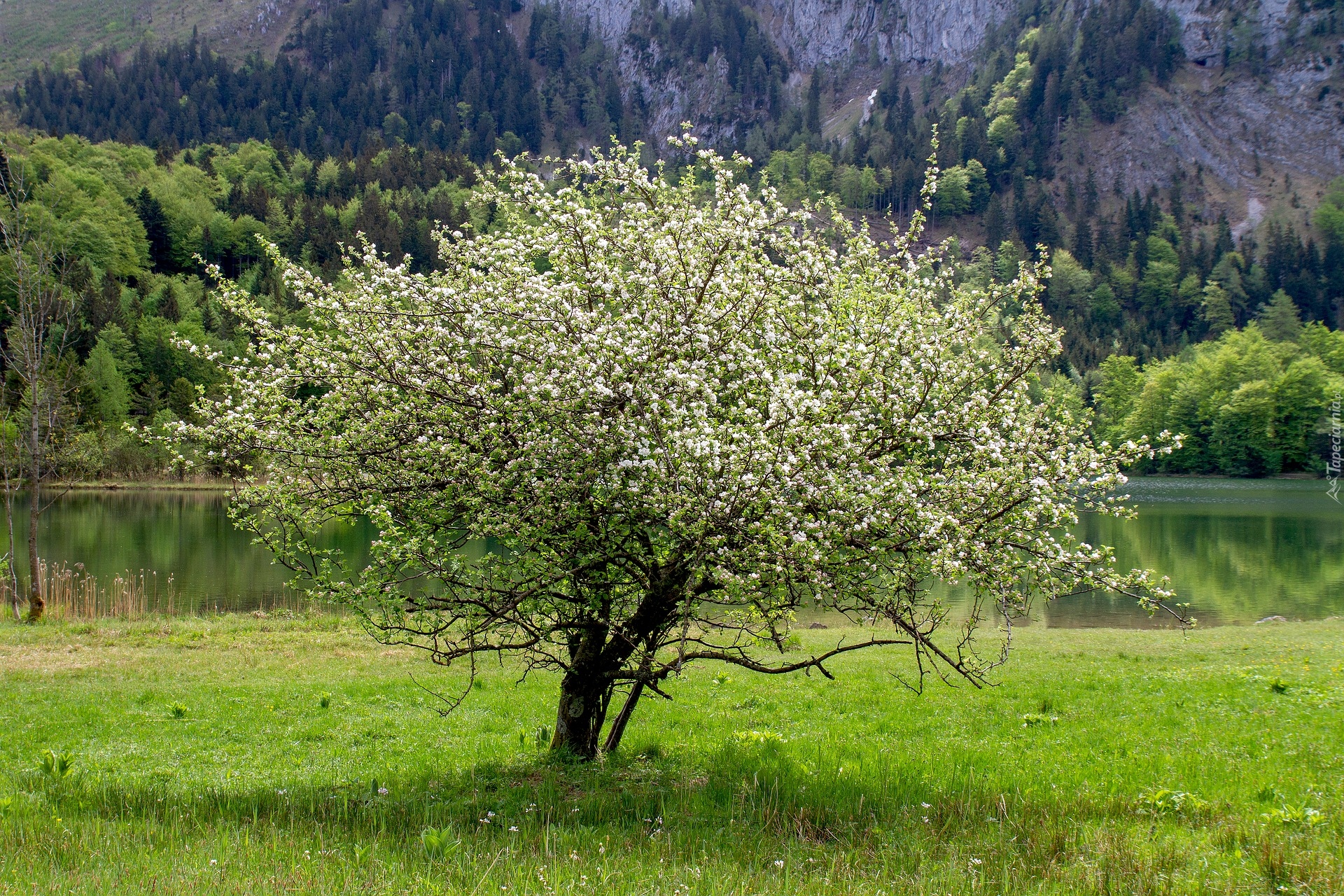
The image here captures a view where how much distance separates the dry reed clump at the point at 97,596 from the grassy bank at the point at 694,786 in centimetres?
869

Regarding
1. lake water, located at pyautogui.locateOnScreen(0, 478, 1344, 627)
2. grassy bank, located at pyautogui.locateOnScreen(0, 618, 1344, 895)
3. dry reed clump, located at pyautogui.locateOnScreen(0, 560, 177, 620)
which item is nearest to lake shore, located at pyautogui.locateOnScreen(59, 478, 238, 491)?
lake water, located at pyautogui.locateOnScreen(0, 478, 1344, 627)

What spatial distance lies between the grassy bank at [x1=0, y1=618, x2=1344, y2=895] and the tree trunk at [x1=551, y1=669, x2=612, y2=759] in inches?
14.6


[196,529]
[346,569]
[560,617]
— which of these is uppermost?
[346,569]

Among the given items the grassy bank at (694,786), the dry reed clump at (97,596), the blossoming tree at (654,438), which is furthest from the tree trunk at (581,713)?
the dry reed clump at (97,596)

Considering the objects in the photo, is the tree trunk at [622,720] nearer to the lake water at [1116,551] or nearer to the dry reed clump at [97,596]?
the lake water at [1116,551]

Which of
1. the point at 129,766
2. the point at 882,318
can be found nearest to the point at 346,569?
the point at 129,766

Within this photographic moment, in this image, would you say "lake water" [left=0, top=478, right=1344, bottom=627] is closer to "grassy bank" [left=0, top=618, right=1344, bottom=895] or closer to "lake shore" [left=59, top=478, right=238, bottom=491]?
Answer: "lake shore" [left=59, top=478, right=238, bottom=491]

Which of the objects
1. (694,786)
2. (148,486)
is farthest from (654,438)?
(148,486)

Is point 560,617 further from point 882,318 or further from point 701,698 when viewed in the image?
point 701,698

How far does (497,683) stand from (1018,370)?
470 inches

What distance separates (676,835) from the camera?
313 inches

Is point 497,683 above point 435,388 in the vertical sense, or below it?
below

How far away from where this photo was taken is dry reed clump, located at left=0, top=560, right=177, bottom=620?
26594 mm

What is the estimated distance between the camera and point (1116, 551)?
52.8 metres
